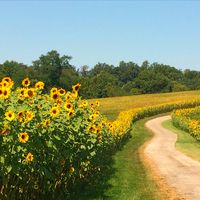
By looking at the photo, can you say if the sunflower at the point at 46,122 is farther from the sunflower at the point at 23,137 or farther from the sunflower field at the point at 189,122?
the sunflower field at the point at 189,122

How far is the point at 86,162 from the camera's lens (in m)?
13.7

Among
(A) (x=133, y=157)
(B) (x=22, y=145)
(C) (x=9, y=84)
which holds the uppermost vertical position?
(C) (x=9, y=84)

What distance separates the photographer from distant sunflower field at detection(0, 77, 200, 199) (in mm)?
8930

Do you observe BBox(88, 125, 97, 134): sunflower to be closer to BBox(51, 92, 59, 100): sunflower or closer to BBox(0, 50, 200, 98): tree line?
BBox(51, 92, 59, 100): sunflower

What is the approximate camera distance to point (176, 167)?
18.6 meters

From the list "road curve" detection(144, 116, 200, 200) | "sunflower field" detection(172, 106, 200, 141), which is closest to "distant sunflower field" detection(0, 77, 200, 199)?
"road curve" detection(144, 116, 200, 200)

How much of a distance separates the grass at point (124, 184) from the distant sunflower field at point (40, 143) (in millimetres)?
723

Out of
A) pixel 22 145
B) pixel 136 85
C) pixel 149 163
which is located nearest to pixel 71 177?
pixel 22 145

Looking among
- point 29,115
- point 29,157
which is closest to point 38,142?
point 29,157

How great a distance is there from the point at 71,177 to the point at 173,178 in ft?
14.4

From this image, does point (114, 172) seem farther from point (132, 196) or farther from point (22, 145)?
point (22, 145)

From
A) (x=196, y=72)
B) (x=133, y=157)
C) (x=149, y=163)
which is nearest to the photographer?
(x=149, y=163)

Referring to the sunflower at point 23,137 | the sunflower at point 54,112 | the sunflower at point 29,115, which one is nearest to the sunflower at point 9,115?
the sunflower at point 23,137

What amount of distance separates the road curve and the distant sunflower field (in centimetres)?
304
